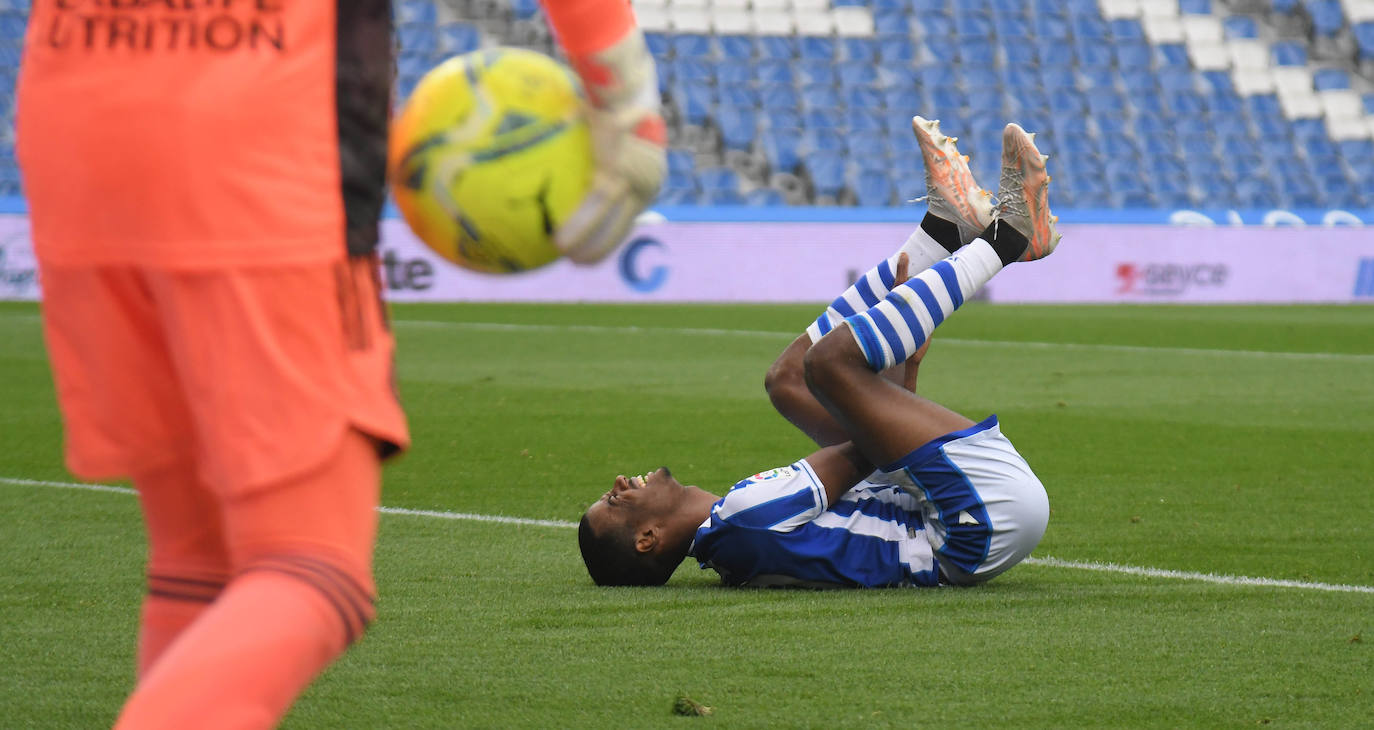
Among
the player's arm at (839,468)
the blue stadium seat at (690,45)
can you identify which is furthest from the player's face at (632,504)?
the blue stadium seat at (690,45)

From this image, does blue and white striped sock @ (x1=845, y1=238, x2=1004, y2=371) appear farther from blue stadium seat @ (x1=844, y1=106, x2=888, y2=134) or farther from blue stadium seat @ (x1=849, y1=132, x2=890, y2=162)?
blue stadium seat @ (x1=844, y1=106, x2=888, y2=134)

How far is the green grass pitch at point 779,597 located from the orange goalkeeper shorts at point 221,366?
124 centimetres

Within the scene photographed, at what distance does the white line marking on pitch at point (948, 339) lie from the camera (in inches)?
508

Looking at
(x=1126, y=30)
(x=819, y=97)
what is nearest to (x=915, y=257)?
(x=819, y=97)

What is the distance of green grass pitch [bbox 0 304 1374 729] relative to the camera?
3158mm

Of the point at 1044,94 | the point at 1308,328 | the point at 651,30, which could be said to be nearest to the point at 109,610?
the point at 1308,328

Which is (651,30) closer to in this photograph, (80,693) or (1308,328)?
(1308,328)

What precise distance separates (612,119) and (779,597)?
2.38 metres

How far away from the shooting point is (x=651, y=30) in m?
24.1

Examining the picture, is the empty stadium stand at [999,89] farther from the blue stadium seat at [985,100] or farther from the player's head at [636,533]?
the player's head at [636,533]

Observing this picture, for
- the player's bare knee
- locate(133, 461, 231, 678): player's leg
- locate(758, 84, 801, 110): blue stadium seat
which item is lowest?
locate(758, 84, 801, 110): blue stadium seat

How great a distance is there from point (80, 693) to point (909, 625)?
175 cm

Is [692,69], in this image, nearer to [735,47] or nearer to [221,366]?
[735,47]

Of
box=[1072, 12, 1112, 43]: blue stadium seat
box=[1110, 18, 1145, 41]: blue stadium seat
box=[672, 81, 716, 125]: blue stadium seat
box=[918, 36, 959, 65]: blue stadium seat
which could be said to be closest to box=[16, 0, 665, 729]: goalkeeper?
box=[672, 81, 716, 125]: blue stadium seat
